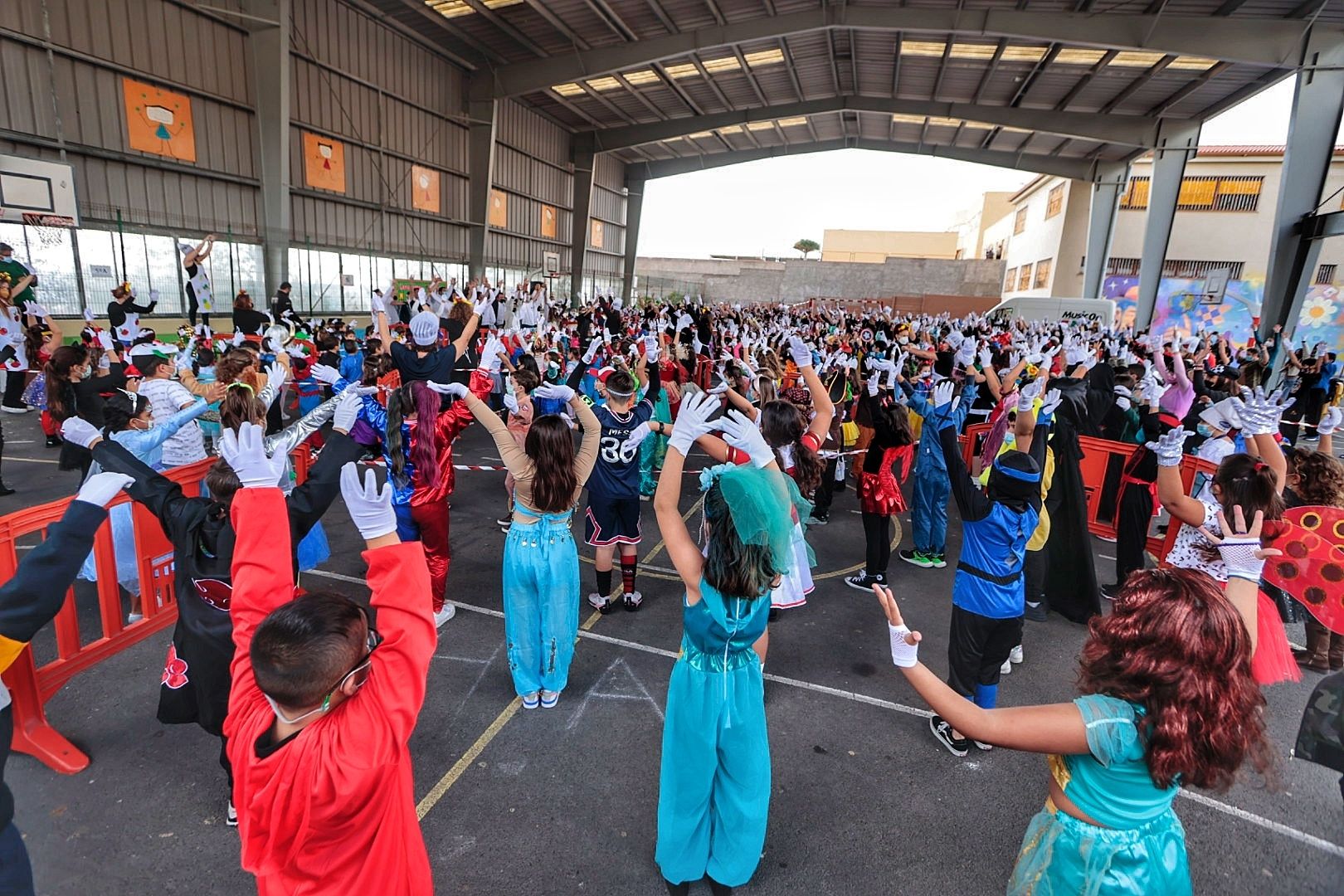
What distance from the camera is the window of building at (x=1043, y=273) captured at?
123 ft

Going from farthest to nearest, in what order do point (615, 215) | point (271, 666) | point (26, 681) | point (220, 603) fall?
1. point (615, 215)
2. point (26, 681)
3. point (220, 603)
4. point (271, 666)

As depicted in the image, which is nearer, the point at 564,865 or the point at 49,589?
the point at 49,589

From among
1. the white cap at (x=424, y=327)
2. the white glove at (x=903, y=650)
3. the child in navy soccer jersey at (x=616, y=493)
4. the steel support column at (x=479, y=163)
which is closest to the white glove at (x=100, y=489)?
the white glove at (x=903, y=650)

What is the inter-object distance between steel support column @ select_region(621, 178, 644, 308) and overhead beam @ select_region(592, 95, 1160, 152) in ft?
23.5

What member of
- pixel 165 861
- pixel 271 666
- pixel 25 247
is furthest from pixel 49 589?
pixel 25 247

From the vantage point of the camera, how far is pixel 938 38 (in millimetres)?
21094

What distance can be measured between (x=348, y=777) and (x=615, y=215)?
42.2 metres

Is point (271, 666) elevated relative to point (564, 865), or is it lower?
elevated

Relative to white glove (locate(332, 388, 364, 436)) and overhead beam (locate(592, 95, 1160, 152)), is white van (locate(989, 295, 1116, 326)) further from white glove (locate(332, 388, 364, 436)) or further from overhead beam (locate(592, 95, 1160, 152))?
white glove (locate(332, 388, 364, 436))

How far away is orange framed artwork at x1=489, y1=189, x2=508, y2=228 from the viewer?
29.3 meters

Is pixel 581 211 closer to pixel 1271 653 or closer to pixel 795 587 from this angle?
pixel 795 587

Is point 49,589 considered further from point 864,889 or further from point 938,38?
point 938,38

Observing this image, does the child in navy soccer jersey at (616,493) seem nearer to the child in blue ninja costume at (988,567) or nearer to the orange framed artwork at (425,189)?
the child in blue ninja costume at (988,567)

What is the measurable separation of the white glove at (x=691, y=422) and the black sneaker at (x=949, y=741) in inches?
101
